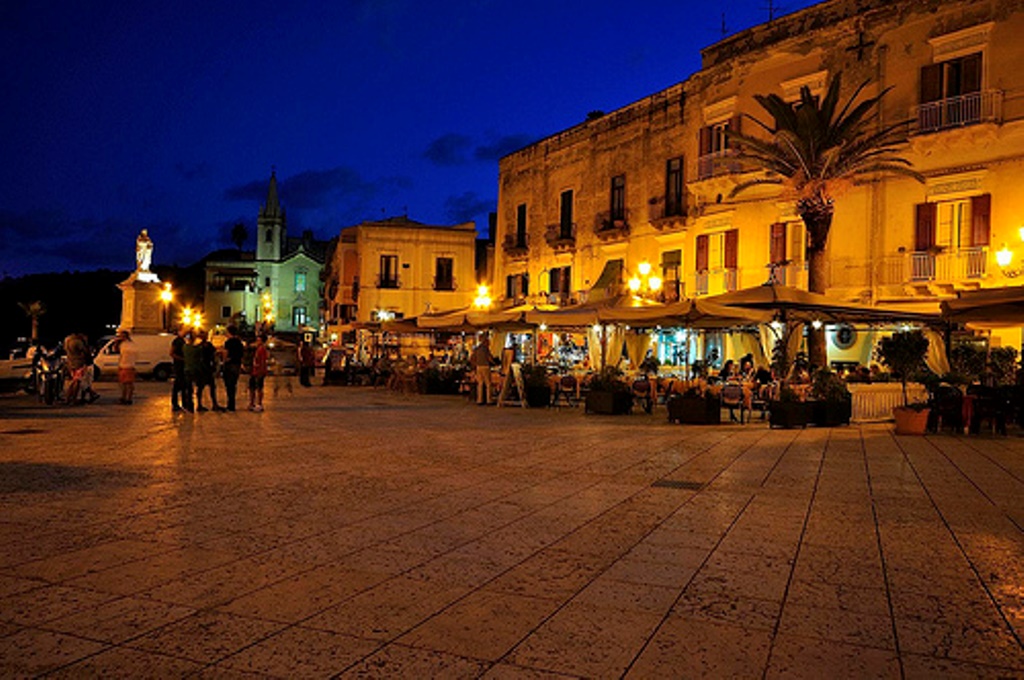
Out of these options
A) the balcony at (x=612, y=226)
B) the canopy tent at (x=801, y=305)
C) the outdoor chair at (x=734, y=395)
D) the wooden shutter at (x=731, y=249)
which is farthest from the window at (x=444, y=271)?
the outdoor chair at (x=734, y=395)

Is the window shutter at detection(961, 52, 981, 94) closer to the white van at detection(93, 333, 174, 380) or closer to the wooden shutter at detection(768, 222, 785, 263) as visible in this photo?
the wooden shutter at detection(768, 222, 785, 263)

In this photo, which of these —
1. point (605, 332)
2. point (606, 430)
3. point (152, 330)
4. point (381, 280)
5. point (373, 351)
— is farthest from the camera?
point (381, 280)

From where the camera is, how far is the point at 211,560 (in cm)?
482

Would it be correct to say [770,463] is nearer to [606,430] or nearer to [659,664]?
[606,430]

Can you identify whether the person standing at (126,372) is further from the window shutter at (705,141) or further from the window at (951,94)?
the window at (951,94)

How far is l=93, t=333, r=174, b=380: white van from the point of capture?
2827cm

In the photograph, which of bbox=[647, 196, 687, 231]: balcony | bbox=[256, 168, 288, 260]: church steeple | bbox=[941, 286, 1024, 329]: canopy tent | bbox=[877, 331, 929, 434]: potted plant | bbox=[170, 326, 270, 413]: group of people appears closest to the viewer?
bbox=[941, 286, 1024, 329]: canopy tent

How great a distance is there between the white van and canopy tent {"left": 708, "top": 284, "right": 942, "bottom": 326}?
21.9 metres

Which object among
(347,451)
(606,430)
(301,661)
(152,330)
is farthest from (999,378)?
(152,330)

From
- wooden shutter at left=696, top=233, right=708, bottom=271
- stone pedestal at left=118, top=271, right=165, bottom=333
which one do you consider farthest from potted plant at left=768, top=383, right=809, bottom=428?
stone pedestal at left=118, top=271, right=165, bottom=333

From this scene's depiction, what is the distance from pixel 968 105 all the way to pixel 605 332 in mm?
10939

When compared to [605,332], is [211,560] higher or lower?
lower

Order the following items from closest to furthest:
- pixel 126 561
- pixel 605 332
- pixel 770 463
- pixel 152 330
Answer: pixel 126 561 < pixel 770 463 < pixel 605 332 < pixel 152 330

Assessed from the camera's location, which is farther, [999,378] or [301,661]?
[999,378]
